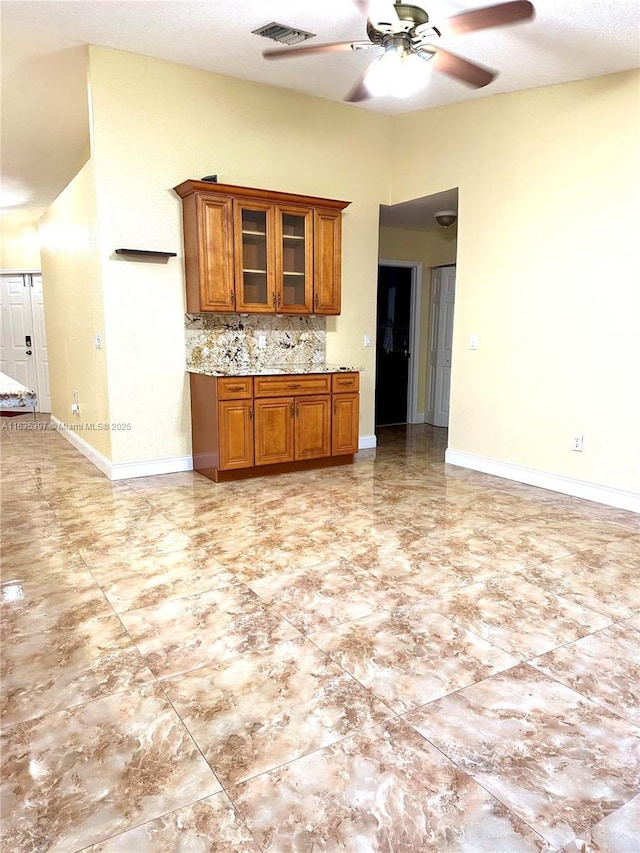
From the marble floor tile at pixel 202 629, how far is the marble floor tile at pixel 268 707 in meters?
0.08

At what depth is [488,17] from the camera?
8.23 ft

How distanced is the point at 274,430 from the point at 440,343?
11.6ft

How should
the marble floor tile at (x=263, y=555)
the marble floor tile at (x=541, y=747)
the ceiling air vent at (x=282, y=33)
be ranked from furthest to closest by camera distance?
the ceiling air vent at (x=282, y=33) < the marble floor tile at (x=263, y=555) < the marble floor tile at (x=541, y=747)

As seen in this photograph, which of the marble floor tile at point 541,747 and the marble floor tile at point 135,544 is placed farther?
the marble floor tile at point 135,544

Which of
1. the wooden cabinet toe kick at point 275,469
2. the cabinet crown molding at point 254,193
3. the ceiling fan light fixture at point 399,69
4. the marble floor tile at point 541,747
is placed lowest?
the marble floor tile at point 541,747

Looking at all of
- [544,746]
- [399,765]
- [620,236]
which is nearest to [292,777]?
[399,765]

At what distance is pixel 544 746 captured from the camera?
171cm

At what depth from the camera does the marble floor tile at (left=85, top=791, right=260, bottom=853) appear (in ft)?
Result: 4.47

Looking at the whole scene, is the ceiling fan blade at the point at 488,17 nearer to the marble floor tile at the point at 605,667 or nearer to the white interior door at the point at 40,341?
the marble floor tile at the point at 605,667

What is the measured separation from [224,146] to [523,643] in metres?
4.23

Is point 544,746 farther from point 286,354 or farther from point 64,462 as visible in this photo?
point 64,462

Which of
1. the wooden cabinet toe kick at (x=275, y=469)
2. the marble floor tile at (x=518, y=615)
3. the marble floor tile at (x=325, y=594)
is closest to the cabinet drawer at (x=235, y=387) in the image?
the wooden cabinet toe kick at (x=275, y=469)

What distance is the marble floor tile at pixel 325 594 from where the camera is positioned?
2451mm

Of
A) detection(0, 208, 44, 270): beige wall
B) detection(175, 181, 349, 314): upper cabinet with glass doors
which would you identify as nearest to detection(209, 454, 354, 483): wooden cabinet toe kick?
detection(175, 181, 349, 314): upper cabinet with glass doors
